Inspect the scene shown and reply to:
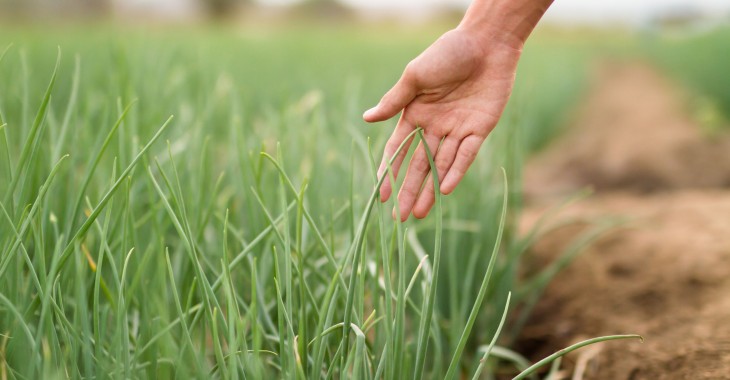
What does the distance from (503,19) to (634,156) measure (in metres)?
2.63

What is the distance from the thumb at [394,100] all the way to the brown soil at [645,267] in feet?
1.87

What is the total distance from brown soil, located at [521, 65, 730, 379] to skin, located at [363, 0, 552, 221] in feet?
1.49

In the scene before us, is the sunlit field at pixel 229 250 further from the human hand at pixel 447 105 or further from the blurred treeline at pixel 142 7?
the blurred treeline at pixel 142 7

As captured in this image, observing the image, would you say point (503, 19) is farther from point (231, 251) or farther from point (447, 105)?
point (231, 251)

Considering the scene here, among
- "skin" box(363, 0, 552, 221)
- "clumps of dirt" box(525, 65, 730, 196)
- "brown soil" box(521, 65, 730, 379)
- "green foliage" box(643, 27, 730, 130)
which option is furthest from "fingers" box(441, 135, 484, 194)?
"green foliage" box(643, 27, 730, 130)

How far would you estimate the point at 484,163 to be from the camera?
180 cm

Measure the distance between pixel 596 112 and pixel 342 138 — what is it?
16.1 feet

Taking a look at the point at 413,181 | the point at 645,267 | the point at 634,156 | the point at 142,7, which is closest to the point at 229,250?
the point at 413,181

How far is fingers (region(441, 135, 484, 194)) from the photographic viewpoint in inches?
40.9

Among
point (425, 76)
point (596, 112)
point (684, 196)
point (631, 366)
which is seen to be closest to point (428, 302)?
point (425, 76)

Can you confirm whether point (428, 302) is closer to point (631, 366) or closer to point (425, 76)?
point (425, 76)

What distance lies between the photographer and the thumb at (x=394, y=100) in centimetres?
105

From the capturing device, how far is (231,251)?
3.95ft

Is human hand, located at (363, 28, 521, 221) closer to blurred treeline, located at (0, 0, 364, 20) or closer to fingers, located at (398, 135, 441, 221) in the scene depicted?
fingers, located at (398, 135, 441, 221)
